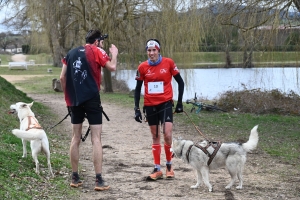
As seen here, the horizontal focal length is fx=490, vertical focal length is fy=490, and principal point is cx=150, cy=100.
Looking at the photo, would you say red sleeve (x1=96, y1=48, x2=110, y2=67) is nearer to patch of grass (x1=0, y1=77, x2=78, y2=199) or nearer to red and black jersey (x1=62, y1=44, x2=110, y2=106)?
red and black jersey (x1=62, y1=44, x2=110, y2=106)

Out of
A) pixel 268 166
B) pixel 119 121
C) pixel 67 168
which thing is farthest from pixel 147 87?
pixel 119 121

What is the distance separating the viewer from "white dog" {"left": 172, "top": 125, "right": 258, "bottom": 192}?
21.5ft

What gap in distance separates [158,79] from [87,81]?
1269 mm

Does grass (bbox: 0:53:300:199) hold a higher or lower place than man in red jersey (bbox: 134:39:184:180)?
lower

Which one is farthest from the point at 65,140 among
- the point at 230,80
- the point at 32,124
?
the point at 230,80

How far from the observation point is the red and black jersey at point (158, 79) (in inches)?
279

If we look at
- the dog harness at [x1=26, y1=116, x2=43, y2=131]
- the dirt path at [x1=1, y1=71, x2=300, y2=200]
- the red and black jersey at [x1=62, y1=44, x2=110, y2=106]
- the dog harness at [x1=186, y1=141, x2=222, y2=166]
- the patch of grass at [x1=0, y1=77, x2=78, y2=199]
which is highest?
the red and black jersey at [x1=62, y1=44, x2=110, y2=106]

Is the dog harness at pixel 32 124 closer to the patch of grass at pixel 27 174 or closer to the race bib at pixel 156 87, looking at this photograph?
the patch of grass at pixel 27 174

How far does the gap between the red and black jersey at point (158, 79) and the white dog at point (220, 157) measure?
91 centimetres

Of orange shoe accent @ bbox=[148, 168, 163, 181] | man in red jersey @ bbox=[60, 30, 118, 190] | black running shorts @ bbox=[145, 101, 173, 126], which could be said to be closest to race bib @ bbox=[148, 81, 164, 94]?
black running shorts @ bbox=[145, 101, 173, 126]

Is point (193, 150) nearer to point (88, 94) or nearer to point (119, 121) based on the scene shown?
point (88, 94)

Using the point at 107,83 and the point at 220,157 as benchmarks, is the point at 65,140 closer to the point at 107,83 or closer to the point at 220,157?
the point at 220,157

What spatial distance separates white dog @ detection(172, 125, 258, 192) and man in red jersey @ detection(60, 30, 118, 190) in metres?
1.32

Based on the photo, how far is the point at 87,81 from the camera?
6195mm
